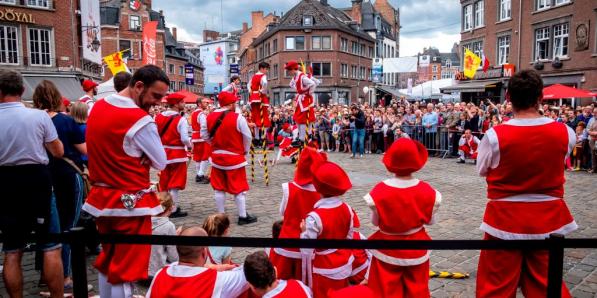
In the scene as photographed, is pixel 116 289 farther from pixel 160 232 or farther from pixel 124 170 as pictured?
pixel 160 232

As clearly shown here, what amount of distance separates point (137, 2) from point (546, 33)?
46.1 m

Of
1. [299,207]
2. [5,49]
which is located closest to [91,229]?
[299,207]

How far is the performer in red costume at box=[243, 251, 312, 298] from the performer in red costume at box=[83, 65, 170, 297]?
855 mm

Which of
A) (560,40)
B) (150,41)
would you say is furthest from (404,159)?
(560,40)

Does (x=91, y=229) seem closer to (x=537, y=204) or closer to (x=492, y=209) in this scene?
(x=492, y=209)

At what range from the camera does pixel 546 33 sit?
29.2 metres

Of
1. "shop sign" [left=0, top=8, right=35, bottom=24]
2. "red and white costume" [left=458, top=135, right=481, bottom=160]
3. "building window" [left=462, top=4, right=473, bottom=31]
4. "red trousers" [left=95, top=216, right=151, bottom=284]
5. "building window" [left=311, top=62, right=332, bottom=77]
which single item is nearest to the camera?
"red trousers" [left=95, top=216, right=151, bottom=284]

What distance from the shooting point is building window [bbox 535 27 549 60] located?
95.9 ft

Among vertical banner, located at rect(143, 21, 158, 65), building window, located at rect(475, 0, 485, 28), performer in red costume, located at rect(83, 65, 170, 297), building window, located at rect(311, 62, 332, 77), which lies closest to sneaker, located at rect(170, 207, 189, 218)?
performer in red costume, located at rect(83, 65, 170, 297)

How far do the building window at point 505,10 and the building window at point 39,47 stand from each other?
104ft

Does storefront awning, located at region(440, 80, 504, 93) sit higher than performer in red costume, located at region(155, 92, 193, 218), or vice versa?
storefront awning, located at region(440, 80, 504, 93)

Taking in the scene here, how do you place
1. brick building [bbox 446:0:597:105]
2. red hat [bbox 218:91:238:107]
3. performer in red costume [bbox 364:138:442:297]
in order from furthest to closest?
brick building [bbox 446:0:597:105], red hat [bbox 218:91:238:107], performer in red costume [bbox 364:138:442:297]

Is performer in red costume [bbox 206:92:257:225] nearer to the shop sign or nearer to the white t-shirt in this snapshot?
the white t-shirt

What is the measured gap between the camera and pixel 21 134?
3779 millimetres
